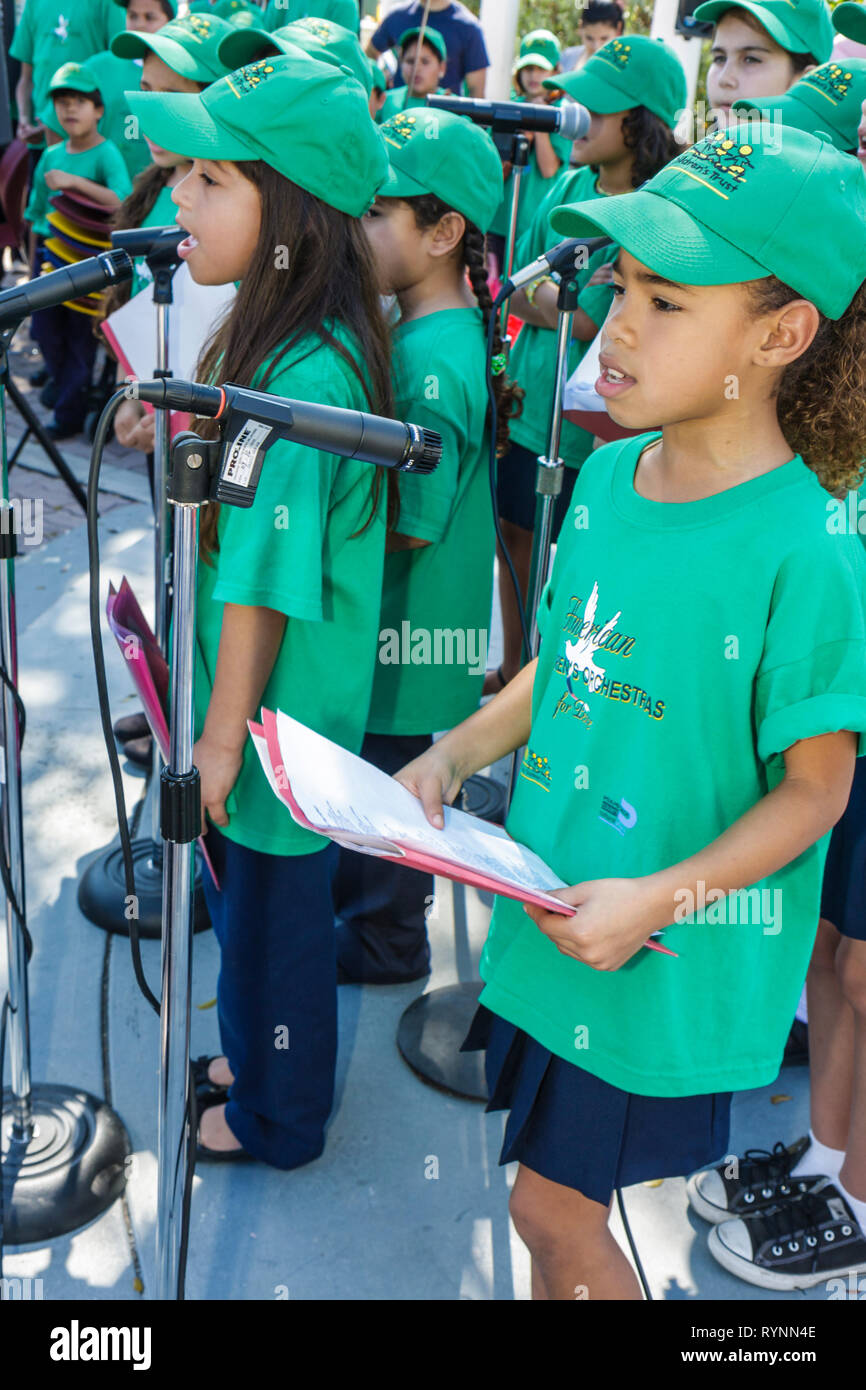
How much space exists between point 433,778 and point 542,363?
7.61 feet

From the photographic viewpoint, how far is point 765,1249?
2207 mm

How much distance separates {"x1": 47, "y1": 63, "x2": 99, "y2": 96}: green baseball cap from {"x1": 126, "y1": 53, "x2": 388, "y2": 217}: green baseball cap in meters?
3.94

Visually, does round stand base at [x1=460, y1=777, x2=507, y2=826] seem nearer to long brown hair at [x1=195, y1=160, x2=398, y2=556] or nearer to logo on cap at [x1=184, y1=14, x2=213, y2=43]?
long brown hair at [x1=195, y1=160, x2=398, y2=556]

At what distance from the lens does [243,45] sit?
2.28 metres

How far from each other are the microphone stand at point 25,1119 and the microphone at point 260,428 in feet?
2.64

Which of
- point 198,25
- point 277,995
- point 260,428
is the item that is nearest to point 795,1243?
point 277,995

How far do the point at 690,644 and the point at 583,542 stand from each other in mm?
243

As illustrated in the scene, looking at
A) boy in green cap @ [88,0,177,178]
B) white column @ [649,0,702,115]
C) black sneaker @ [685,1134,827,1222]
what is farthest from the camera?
white column @ [649,0,702,115]

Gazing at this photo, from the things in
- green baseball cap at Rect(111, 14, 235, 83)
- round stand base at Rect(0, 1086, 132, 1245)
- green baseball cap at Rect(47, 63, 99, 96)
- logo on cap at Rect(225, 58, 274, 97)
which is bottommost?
round stand base at Rect(0, 1086, 132, 1245)

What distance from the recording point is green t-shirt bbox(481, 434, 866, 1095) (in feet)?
4.54

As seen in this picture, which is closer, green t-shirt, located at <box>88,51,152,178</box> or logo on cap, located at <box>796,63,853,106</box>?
logo on cap, located at <box>796,63,853,106</box>

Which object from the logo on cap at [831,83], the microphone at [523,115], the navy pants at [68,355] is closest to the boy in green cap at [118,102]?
the navy pants at [68,355]

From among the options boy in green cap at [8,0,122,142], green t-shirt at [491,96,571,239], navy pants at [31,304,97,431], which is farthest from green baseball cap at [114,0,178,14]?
green t-shirt at [491,96,571,239]
